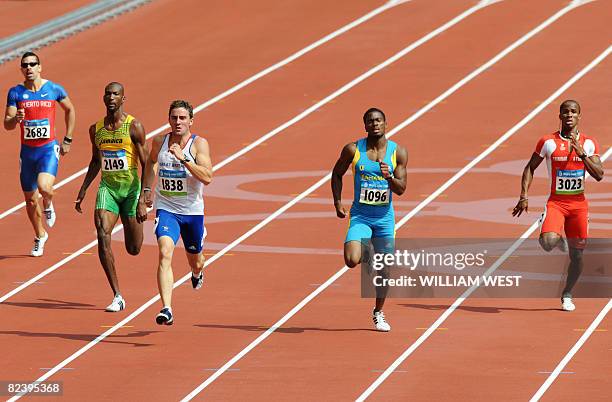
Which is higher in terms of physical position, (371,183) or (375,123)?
(375,123)

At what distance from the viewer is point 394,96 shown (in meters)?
26.2

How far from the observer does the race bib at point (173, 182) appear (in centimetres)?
1413

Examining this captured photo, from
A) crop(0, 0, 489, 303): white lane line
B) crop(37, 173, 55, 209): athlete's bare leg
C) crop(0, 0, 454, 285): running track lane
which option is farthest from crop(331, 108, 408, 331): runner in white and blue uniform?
crop(37, 173, 55, 209): athlete's bare leg

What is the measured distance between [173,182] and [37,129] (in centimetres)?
401

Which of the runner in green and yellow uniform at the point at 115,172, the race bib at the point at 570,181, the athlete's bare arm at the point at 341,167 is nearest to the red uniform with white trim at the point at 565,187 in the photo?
the race bib at the point at 570,181

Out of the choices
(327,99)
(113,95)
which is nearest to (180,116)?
(113,95)

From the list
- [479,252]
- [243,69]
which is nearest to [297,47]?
[243,69]

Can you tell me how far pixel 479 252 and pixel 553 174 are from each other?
2.62 metres

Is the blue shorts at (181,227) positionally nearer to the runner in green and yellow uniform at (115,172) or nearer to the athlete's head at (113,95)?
the runner in green and yellow uniform at (115,172)

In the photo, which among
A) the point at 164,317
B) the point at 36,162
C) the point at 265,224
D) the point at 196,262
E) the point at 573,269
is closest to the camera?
the point at 164,317

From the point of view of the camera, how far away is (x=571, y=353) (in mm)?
13492

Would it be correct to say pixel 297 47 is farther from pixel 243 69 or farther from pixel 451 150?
pixel 451 150

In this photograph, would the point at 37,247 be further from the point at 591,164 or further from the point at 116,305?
the point at 591,164

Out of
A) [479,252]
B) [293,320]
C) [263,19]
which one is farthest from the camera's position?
[263,19]
